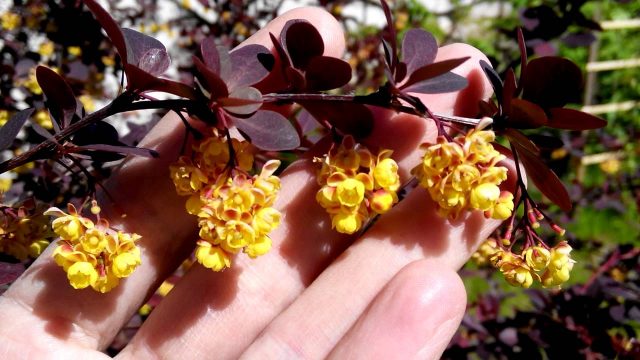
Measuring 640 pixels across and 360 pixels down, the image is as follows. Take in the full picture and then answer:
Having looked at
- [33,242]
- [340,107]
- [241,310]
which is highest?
[340,107]

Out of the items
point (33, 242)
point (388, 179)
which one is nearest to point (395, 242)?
point (388, 179)

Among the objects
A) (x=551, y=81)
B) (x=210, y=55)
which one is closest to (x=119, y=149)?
(x=210, y=55)

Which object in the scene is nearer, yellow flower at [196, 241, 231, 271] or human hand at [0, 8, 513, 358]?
yellow flower at [196, 241, 231, 271]

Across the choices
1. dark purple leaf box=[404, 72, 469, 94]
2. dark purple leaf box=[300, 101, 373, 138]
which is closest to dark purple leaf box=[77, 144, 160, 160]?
dark purple leaf box=[300, 101, 373, 138]

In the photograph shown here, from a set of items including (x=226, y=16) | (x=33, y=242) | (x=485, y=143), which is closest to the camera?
(x=485, y=143)

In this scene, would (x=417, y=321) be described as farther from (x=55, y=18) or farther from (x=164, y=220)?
(x=55, y=18)

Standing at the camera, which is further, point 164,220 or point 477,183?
point 164,220

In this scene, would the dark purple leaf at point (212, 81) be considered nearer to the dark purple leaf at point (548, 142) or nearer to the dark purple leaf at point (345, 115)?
the dark purple leaf at point (345, 115)

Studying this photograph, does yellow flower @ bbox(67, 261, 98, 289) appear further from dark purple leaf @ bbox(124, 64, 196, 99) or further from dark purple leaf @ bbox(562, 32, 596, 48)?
dark purple leaf @ bbox(562, 32, 596, 48)
